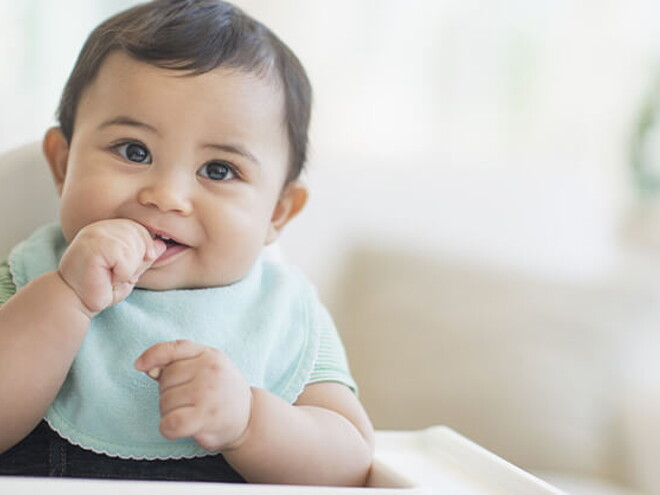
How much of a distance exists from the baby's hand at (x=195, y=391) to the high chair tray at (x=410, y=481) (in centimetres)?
6

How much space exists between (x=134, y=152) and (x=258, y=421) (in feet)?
0.93

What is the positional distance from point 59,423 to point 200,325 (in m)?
0.15

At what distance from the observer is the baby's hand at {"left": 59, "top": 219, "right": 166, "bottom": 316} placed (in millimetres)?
725

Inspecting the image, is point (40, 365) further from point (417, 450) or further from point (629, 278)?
point (629, 278)

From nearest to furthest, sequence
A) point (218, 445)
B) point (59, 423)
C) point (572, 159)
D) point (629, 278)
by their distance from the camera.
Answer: point (218, 445) < point (59, 423) < point (629, 278) < point (572, 159)

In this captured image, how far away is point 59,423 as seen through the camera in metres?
0.79

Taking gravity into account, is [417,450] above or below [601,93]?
below

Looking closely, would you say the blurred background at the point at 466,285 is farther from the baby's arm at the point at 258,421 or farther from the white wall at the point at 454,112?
the baby's arm at the point at 258,421

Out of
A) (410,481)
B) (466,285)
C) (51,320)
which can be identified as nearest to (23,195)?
(51,320)

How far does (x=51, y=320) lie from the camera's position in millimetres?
722

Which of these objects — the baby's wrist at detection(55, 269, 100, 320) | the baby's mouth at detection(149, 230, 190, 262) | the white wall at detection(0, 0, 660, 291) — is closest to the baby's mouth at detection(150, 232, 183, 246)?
the baby's mouth at detection(149, 230, 190, 262)

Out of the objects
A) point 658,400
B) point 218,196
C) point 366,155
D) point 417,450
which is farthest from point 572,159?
point 218,196

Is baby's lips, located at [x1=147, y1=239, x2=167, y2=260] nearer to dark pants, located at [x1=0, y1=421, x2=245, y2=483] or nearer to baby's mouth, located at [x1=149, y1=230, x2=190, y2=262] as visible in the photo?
baby's mouth, located at [x1=149, y1=230, x2=190, y2=262]

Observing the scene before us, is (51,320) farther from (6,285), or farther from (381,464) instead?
(381,464)
